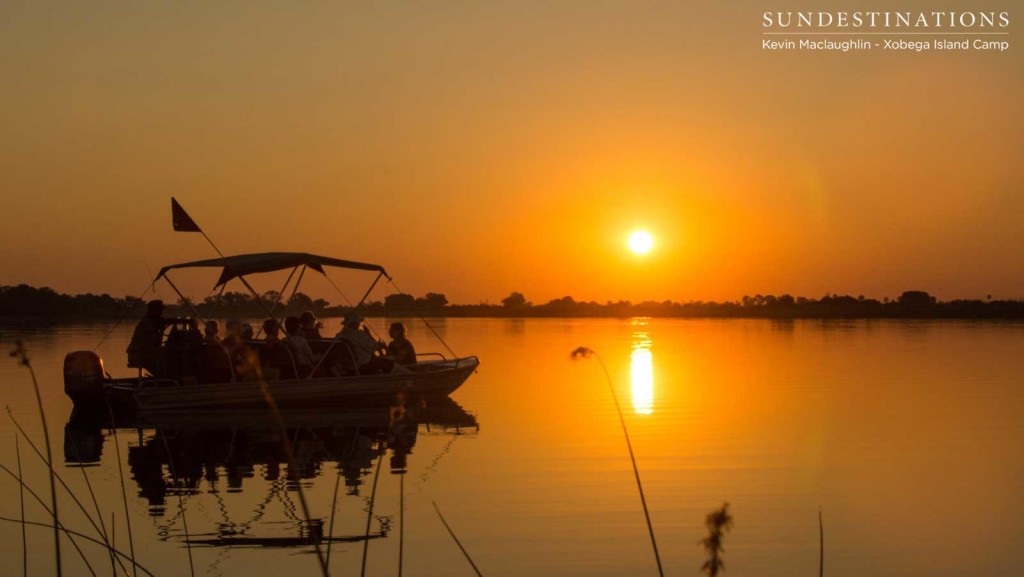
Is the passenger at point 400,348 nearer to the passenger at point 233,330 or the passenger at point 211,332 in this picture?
the passenger at point 211,332

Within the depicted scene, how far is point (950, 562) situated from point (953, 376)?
22.6 m

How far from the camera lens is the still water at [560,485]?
903 cm

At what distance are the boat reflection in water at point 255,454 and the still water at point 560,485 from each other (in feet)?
0.17

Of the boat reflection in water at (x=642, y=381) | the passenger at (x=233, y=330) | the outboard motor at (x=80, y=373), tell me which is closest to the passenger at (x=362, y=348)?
the passenger at (x=233, y=330)

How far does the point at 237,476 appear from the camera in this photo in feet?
43.2

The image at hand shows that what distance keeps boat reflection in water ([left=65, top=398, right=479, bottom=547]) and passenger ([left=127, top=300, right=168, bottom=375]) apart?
1090 mm

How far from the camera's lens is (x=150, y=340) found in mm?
20000

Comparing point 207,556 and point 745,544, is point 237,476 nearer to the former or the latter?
point 207,556

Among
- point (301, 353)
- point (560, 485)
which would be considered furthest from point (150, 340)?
point (560, 485)

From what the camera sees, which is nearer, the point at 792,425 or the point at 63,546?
the point at 63,546

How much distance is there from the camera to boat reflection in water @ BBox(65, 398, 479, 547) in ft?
32.8

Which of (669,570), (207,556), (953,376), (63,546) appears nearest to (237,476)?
(63,546)

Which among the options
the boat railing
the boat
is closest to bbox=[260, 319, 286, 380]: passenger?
the boat

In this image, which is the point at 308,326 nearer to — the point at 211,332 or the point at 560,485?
the point at 211,332
